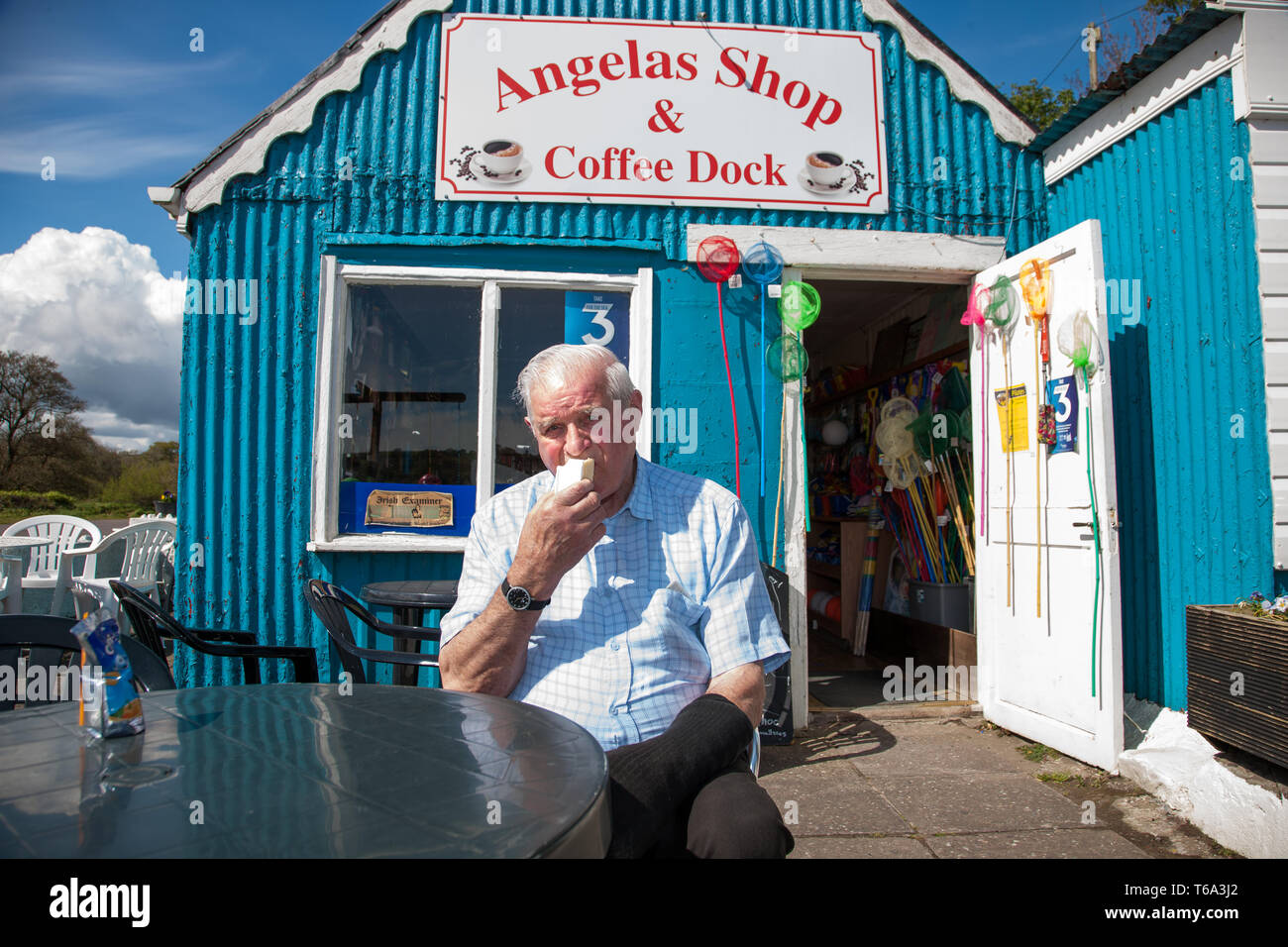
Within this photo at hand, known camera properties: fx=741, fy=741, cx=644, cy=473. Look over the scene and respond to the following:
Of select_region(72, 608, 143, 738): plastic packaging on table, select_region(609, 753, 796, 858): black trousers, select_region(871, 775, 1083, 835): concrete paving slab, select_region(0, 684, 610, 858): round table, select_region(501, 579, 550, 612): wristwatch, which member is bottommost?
select_region(871, 775, 1083, 835): concrete paving slab

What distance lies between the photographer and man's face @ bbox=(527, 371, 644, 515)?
190 centimetres

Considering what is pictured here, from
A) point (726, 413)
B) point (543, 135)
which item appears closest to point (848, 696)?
point (726, 413)

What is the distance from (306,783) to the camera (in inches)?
43.6

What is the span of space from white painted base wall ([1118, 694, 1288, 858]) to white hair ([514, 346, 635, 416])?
273 cm

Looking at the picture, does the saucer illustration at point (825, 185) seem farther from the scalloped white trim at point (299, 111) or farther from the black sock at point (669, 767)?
the black sock at point (669, 767)

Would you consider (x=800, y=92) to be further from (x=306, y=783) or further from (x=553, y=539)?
(x=306, y=783)

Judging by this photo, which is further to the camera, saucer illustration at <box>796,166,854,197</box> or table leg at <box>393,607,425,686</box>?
saucer illustration at <box>796,166,854,197</box>

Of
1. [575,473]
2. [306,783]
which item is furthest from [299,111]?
[306,783]

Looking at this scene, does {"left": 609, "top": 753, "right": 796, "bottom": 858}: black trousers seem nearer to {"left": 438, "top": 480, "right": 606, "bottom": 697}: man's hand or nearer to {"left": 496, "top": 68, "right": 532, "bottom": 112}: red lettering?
{"left": 438, "top": 480, "right": 606, "bottom": 697}: man's hand

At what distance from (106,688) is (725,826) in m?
1.14

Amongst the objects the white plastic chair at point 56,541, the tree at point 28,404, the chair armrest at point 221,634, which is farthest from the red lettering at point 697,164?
the tree at point 28,404

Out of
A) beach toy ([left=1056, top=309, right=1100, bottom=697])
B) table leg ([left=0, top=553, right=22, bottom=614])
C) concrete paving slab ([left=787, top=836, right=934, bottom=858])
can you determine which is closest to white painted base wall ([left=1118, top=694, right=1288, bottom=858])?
beach toy ([left=1056, top=309, right=1100, bottom=697])

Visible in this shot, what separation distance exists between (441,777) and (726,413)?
3538 millimetres

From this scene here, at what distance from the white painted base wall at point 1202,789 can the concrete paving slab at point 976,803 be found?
38 cm
